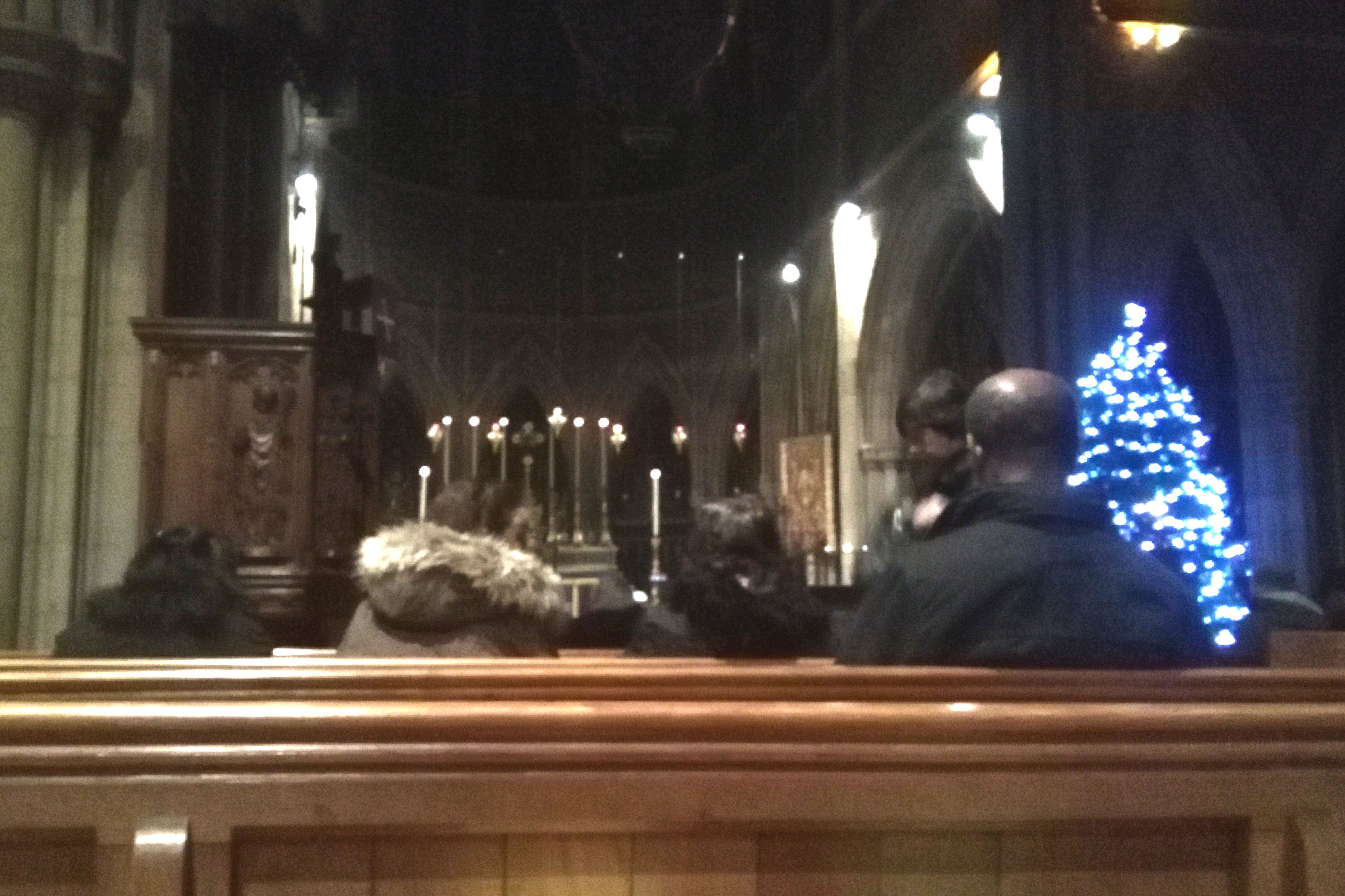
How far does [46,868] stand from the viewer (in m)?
1.26

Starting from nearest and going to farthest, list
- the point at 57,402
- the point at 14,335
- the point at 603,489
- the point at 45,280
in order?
1. the point at 14,335
2. the point at 45,280
3. the point at 57,402
4. the point at 603,489

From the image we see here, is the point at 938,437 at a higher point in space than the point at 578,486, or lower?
lower

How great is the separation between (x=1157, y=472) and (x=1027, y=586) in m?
6.41

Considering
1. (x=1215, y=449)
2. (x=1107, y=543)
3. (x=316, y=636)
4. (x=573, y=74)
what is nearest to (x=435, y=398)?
(x=573, y=74)

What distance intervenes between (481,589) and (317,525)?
4.20 m

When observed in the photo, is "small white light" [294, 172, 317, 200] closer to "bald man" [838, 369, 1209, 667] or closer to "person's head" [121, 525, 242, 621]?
"person's head" [121, 525, 242, 621]

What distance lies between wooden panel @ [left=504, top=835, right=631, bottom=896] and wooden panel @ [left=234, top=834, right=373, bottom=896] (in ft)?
0.47

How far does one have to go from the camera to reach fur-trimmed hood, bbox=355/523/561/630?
2902 mm

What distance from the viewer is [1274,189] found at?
408 inches

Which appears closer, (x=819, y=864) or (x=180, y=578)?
(x=819, y=864)

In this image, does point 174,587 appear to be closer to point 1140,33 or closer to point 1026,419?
point 1026,419

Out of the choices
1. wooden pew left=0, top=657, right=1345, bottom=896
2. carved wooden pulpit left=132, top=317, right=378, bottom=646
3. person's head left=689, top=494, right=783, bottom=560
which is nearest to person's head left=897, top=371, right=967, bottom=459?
person's head left=689, top=494, right=783, bottom=560

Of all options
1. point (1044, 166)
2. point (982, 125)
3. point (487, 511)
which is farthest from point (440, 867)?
point (982, 125)

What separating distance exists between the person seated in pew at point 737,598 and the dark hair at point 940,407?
1.42 ft
